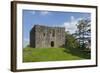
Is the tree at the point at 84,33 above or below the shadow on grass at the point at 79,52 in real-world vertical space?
above

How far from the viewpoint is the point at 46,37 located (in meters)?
2.08

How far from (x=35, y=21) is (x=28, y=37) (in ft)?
0.53

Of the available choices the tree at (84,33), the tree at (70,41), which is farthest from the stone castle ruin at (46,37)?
the tree at (84,33)

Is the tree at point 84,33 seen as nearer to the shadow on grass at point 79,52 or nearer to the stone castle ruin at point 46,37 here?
the shadow on grass at point 79,52

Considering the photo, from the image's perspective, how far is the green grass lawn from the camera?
6.59ft

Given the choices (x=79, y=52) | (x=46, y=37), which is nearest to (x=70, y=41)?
(x=79, y=52)

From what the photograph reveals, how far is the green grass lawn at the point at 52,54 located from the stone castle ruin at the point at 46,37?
0.05m

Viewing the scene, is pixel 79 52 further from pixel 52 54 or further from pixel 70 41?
pixel 52 54

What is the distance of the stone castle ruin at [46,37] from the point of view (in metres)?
2.04

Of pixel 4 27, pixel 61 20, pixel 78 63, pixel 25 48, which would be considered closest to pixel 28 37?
pixel 25 48

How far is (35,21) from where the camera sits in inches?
80.2

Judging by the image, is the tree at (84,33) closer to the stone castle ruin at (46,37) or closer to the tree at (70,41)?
the tree at (70,41)

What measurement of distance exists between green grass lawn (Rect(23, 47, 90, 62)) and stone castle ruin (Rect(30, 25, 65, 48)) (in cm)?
5

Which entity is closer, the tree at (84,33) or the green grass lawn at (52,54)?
the green grass lawn at (52,54)
